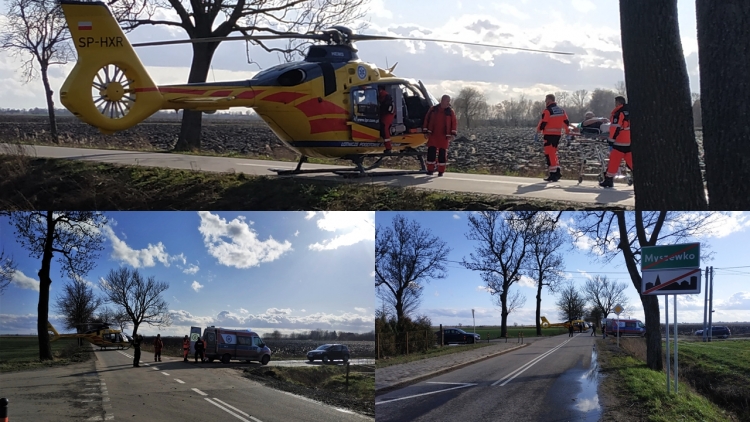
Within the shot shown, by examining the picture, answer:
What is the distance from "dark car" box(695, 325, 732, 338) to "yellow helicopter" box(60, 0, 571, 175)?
7625mm

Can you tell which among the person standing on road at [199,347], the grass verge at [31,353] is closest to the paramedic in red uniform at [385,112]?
the person standing on road at [199,347]

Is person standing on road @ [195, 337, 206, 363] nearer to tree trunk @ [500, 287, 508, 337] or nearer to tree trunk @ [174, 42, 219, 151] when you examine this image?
tree trunk @ [500, 287, 508, 337]

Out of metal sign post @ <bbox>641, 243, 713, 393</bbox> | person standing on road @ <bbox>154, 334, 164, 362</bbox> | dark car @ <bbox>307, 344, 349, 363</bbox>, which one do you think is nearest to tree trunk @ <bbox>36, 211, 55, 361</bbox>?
person standing on road @ <bbox>154, 334, 164, 362</bbox>

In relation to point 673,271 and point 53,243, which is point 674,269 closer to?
point 673,271

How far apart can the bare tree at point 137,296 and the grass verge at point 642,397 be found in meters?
3.57

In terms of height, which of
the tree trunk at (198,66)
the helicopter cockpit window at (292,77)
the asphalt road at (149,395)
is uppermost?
the tree trunk at (198,66)

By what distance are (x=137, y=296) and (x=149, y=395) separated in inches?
31.6

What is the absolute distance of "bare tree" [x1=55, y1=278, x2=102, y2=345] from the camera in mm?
5422

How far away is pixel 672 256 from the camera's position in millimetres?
4969

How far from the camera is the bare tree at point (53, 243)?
5.40 m

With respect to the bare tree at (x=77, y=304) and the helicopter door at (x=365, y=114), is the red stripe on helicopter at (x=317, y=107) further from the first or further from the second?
the bare tree at (x=77, y=304)

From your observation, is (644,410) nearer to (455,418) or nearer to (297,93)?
(455,418)

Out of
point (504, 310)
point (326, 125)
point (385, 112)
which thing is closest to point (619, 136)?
point (385, 112)

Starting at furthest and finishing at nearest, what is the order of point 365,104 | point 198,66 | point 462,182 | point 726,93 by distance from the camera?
1. point 198,66
2. point 365,104
3. point 462,182
4. point 726,93
